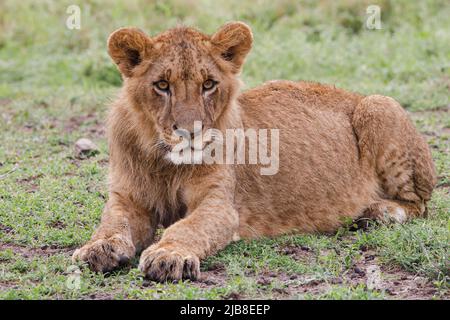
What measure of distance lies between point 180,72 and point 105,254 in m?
1.37

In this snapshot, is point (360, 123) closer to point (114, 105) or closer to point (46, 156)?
point (114, 105)

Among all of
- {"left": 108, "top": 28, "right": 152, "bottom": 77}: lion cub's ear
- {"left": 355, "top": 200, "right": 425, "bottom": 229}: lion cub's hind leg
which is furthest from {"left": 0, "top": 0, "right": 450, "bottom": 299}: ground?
{"left": 108, "top": 28, "right": 152, "bottom": 77}: lion cub's ear

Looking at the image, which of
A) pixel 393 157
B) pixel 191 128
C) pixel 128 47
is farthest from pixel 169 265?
pixel 393 157

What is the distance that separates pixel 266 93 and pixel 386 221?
5.08ft

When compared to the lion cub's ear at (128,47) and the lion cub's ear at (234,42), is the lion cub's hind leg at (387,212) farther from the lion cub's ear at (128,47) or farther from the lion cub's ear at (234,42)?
the lion cub's ear at (128,47)

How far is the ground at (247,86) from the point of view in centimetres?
566

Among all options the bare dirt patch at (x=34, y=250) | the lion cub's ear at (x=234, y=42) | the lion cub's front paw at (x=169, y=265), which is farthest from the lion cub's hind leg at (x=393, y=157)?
the bare dirt patch at (x=34, y=250)

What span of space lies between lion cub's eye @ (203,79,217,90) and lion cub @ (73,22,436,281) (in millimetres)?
13

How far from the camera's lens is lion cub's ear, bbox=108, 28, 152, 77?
6.32 metres

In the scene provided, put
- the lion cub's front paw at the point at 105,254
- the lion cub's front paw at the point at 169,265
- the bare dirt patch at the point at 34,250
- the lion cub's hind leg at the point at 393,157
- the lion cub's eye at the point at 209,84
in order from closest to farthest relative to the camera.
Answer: the lion cub's front paw at the point at 169,265, the lion cub's front paw at the point at 105,254, the lion cub's eye at the point at 209,84, the bare dirt patch at the point at 34,250, the lion cub's hind leg at the point at 393,157

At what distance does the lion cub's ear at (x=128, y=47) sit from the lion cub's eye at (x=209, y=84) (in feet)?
1.60

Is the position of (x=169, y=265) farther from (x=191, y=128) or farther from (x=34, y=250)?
(x=34, y=250)

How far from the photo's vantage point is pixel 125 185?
6.70m

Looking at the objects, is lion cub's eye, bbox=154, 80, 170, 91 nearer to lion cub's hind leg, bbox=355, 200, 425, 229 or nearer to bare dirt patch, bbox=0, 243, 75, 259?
bare dirt patch, bbox=0, 243, 75, 259
